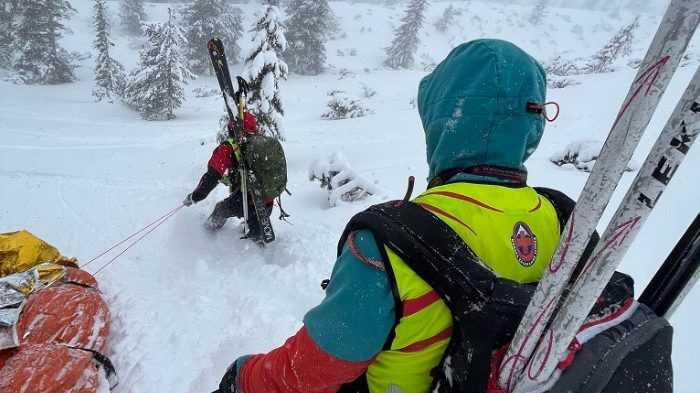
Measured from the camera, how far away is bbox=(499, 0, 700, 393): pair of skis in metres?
0.55

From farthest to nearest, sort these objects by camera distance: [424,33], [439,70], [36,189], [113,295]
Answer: [424,33] < [36,189] < [113,295] < [439,70]

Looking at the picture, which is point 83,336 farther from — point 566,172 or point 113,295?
point 566,172

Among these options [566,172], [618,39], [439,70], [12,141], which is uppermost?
[618,39]

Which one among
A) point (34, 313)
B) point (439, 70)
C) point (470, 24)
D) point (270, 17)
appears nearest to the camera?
point (439, 70)

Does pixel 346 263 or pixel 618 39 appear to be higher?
pixel 618 39

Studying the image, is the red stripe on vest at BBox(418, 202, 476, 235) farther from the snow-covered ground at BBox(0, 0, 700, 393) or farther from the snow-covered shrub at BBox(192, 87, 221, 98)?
the snow-covered shrub at BBox(192, 87, 221, 98)

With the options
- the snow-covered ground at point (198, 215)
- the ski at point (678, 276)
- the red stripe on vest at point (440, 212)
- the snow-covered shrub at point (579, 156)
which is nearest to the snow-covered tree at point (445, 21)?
the snow-covered ground at point (198, 215)

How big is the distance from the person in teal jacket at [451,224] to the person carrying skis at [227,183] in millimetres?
3263

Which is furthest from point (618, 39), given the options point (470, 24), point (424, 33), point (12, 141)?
point (12, 141)

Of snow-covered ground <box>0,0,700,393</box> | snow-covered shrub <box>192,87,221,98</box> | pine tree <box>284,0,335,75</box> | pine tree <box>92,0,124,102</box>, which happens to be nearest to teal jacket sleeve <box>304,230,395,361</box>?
snow-covered ground <box>0,0,700,393</box>

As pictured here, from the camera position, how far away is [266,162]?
15.0 ft

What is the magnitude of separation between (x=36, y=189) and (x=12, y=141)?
555cm

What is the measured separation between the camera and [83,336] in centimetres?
286

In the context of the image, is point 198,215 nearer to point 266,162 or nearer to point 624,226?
point 266,162
